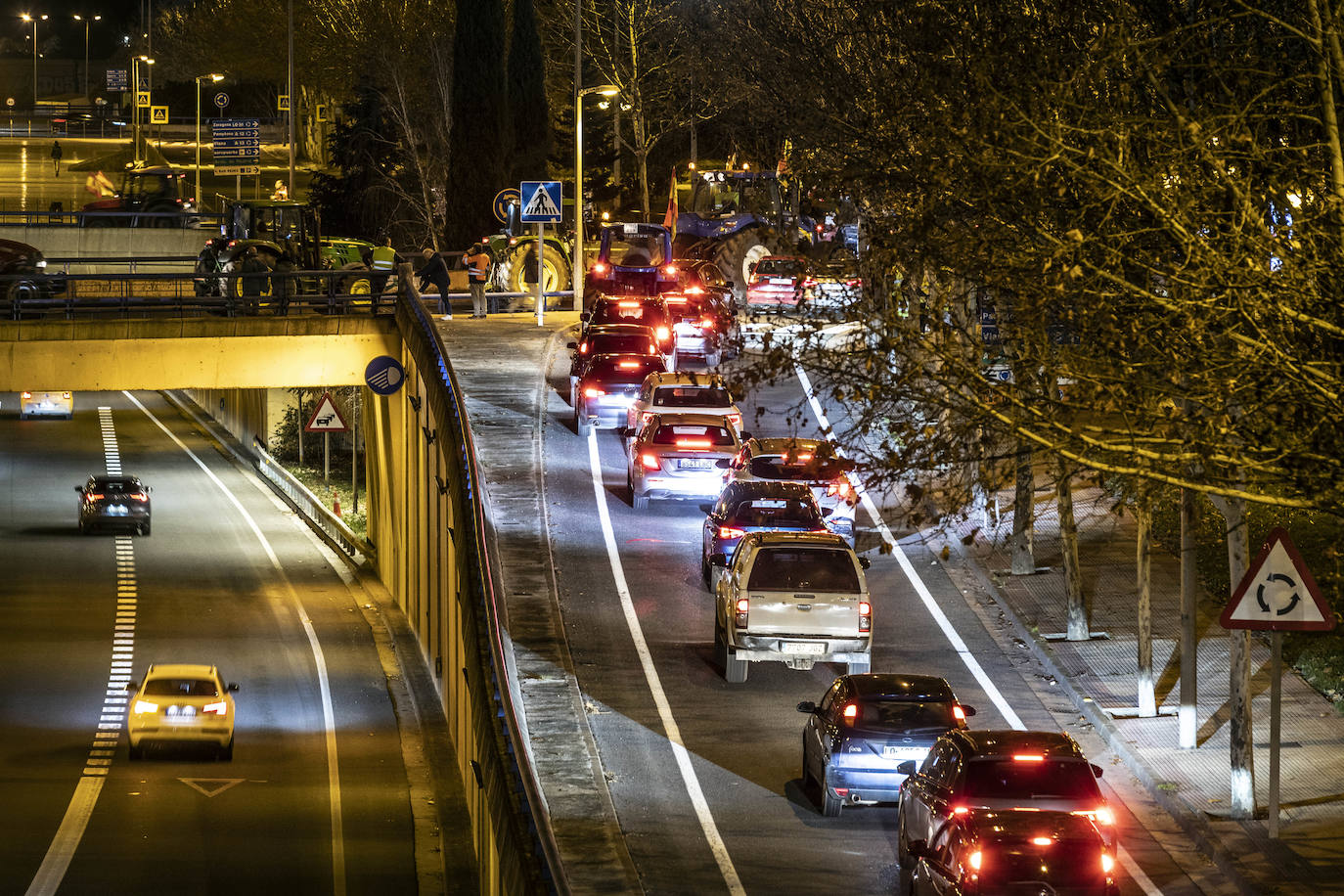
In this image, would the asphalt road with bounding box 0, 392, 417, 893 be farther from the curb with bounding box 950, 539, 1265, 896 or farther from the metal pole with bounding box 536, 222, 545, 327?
the curb with bounding box 950, 539, 1265, 896

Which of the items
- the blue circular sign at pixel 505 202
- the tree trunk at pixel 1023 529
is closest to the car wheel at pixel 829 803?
the tree trunk at pixel 1023 529

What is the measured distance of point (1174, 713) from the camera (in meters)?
21.0

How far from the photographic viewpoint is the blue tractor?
5228cm

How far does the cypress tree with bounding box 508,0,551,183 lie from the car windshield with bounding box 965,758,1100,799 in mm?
52403

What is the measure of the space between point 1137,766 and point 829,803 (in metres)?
3.59

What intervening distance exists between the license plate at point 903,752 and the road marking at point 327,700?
25.8 ft

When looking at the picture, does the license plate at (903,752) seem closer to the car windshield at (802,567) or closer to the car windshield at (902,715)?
the car windshield at (902,715)

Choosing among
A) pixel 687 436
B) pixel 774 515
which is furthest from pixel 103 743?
pixel 774 515

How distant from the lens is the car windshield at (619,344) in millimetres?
→ 34969

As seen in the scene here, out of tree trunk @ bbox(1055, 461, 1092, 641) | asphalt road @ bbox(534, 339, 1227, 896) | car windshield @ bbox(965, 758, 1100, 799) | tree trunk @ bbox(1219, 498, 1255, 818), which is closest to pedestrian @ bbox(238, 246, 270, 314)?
asphalt road @ bbox(534, 339, 1227, 896)

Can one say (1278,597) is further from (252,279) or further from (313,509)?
(313,509)

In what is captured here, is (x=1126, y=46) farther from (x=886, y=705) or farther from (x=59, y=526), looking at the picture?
(x=59, y=526)

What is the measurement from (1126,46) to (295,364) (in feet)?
91.3

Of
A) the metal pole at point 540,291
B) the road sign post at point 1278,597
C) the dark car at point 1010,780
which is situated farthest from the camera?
the metal pole at point 540,291
